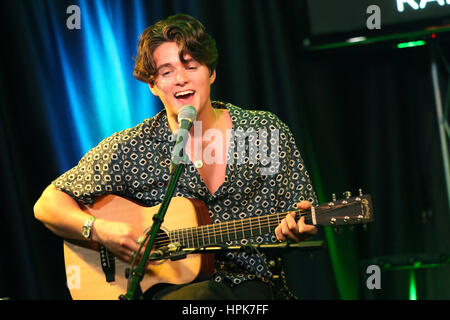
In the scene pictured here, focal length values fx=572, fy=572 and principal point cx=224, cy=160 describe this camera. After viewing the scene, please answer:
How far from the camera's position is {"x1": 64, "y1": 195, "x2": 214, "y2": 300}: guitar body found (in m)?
2.57

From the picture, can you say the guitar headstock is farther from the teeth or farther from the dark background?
the dark background

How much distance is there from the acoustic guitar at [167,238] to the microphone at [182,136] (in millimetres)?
486

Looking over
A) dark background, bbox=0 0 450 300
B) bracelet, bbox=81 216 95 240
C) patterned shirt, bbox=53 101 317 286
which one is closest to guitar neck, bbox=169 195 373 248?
patterned shirt, bbox=53 101 317 286

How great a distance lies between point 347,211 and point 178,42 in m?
1.15

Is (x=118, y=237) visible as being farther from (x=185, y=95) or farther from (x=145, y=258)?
(x=185, y=95)

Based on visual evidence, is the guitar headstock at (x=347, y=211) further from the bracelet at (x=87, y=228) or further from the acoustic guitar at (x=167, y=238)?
the bracelet at (x=87, y=228)

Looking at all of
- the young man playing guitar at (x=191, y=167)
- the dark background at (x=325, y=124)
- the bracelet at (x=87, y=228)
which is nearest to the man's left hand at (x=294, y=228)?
the young man playing guitar at (x=191, y=167)

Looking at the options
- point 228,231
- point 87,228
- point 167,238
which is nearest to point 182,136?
point 228,231

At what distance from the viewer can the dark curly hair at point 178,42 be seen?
272 centimetres

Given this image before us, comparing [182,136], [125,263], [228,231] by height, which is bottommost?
[125,263]

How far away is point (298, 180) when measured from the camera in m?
2.78

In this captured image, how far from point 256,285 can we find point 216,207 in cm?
43

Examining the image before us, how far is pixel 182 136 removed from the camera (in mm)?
2057
